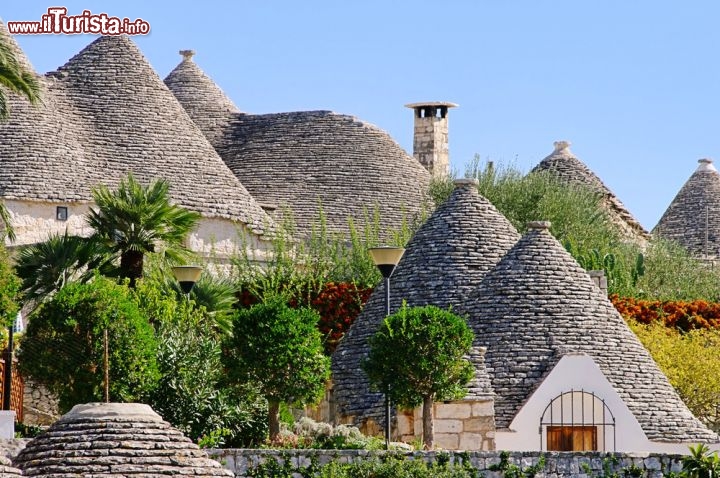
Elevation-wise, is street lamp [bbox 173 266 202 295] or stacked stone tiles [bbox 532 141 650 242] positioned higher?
stacked stone tiles [bbox 532 141 650 242]

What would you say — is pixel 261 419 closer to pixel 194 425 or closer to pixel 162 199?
pixel 194 425

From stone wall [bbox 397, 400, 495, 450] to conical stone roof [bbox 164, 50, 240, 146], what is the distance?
72.4 feet

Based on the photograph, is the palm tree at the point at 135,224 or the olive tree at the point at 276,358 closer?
the olive tree at the point at 276,358

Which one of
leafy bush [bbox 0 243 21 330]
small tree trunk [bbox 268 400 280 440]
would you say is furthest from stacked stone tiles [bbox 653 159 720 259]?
leafy bush [bbox 0 243 21 330]

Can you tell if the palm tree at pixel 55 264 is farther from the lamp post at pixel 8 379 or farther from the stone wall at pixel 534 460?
the stone wall at pixel 534 460

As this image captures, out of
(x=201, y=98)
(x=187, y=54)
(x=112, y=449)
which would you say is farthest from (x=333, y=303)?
(x=112, y=449)

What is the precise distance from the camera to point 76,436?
2795cm

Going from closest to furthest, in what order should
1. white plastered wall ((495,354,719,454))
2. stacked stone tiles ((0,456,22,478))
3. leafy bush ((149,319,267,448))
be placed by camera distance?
stacked stone tiles ((0,456,22,478))
leafy bush ((149,319,267,448))
white plastered wall ((495,354,719,454))

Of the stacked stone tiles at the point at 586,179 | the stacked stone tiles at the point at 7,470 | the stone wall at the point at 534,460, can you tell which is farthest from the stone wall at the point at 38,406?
the stacked stone tiles at the point at 586,179

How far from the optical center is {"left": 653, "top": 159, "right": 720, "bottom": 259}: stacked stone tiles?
63.8 metres

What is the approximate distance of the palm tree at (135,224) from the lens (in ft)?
128

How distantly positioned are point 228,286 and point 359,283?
6591mm

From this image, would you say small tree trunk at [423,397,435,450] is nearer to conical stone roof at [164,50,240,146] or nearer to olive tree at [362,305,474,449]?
olive tree at [362,305,474,449]

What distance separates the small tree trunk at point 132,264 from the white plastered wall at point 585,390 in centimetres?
734
